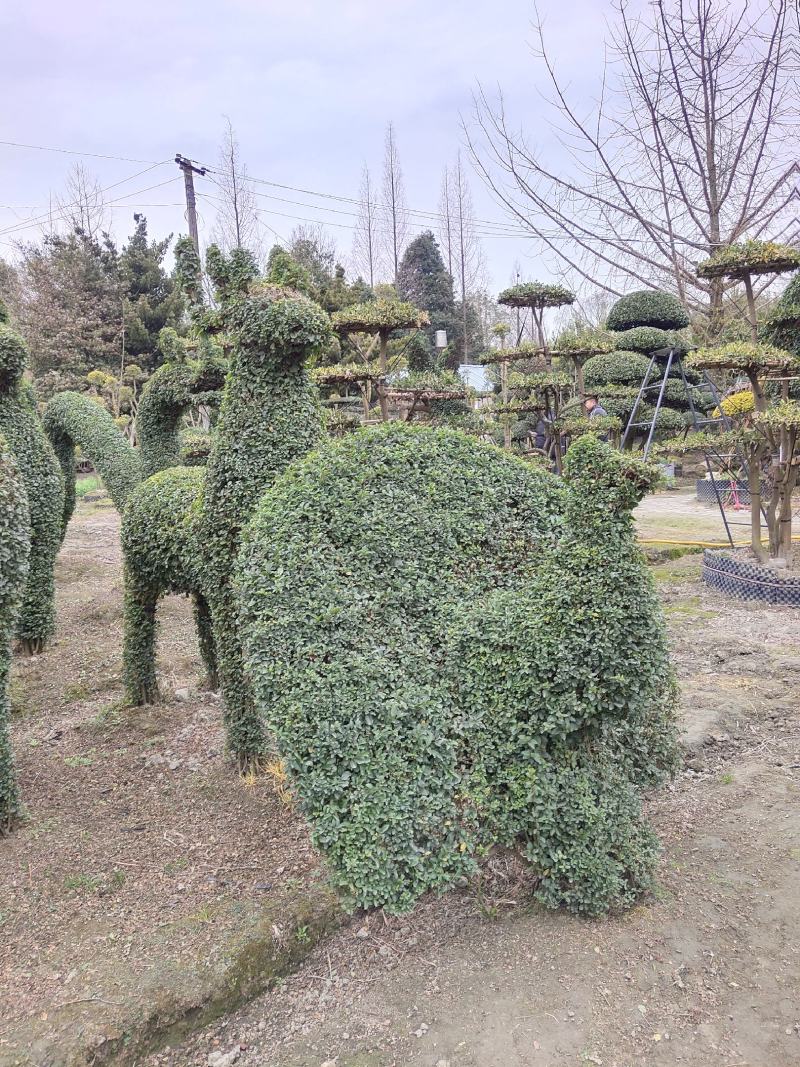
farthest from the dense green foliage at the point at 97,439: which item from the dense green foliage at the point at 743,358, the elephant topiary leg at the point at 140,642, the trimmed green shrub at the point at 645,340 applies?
the trimmed green shrub at the point at 645,340

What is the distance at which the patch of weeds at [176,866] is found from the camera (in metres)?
3.18

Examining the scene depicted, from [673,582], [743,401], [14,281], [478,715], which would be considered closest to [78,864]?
[478,715]

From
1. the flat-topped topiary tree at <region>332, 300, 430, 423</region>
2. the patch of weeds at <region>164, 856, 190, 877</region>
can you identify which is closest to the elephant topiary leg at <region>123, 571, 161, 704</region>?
the patch of weeds at <region>164, 856, 190, 877</region>

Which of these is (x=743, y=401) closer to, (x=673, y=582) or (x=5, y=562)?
(x=673, y=582)

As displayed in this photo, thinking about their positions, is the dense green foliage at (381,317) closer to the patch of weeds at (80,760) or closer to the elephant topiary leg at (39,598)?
the elephant topiary leg at (39,598)

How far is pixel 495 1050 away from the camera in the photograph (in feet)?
7.09

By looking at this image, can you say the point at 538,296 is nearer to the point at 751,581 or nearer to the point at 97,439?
the point at 751,581

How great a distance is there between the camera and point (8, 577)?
3.30 meters

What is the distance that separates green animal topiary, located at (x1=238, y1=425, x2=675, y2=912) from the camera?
7.97 ft

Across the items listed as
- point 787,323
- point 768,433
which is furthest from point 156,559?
point 787,323

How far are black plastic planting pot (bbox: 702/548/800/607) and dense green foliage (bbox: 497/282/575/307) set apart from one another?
465 centimetres

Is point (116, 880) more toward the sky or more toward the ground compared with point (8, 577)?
more toward the ground

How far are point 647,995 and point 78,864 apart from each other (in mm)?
2425

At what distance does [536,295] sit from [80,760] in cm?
863
